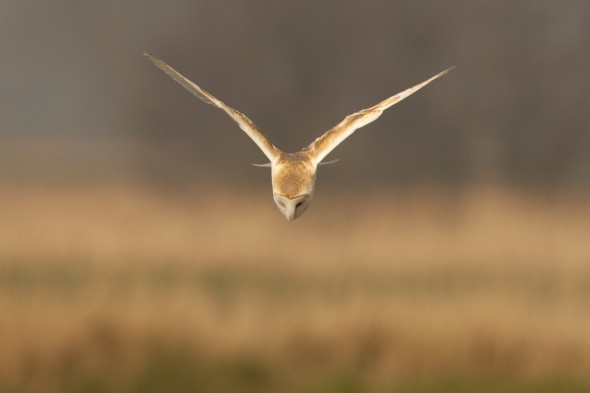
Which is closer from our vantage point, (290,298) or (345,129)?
(345,129)

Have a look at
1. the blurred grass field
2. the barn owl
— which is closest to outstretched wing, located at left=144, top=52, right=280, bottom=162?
the barn owl

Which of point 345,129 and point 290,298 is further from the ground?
point 290,298

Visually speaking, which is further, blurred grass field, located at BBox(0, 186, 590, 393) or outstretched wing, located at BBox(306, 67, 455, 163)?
blurred grass field, located at BBox(0, 186, 590, 393)

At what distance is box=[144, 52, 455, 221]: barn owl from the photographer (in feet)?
6.16

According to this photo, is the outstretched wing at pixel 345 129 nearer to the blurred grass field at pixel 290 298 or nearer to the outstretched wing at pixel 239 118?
the outstretched wing at pixel 239 118

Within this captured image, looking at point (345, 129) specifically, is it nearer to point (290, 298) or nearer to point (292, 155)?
point (292, 155)

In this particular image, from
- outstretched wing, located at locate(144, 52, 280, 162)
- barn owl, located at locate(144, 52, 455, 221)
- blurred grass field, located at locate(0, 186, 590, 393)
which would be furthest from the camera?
blurred grass field, located at locate(0, 186, 590, 393)

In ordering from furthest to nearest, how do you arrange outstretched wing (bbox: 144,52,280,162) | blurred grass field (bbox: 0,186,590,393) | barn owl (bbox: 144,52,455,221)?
blurred grass field (bbox: 0,186,590,393) < outstretched wing (bbox: 144,52,280,162) < barn owl (bbox: 144,52,455,221)

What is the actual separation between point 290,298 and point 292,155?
7481mm

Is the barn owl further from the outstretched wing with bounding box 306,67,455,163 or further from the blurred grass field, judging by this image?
the blurred grass field

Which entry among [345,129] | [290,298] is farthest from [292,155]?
[290,298]

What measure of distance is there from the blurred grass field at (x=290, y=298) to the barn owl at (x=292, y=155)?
21.0ft

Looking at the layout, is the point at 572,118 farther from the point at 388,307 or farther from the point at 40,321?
the point at 40,321

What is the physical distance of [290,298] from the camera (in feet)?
31.3
